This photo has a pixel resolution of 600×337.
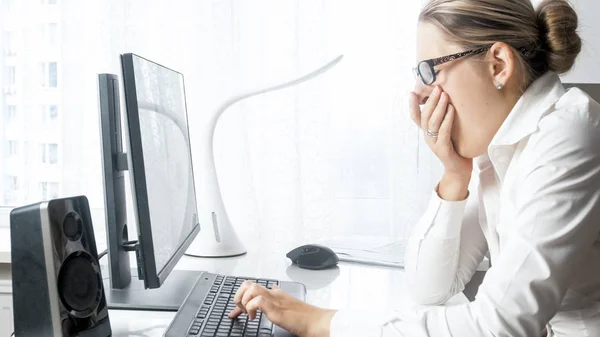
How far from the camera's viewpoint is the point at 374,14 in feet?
6.82

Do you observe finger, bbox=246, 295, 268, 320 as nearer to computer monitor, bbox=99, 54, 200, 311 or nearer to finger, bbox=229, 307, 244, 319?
finger, bbox=229, 307, 244, 319

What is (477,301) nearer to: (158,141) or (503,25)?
(503,25)

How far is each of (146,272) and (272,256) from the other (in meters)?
0.75

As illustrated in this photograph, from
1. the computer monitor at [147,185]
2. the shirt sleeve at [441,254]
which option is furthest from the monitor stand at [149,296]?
the shirt sleeve at [441,254]

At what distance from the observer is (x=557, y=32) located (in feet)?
3.34

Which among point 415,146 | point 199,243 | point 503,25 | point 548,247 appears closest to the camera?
point 548,247

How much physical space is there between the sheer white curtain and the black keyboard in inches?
37.4

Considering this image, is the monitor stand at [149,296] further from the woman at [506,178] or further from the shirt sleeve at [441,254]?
the shirt sleeve at [441,254]

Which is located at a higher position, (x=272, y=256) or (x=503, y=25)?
(x=503, y=25)

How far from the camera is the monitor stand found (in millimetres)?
1172

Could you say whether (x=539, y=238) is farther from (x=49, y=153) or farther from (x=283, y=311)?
(x=49, y=153)

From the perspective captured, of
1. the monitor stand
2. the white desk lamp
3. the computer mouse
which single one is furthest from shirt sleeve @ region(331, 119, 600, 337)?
the white desk lamp

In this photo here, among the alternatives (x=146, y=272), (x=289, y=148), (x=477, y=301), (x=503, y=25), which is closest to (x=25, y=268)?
(x=146, y=272)

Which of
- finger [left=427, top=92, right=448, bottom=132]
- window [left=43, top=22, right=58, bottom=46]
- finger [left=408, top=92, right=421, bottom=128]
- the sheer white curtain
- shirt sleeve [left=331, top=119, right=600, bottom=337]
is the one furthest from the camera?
window [left=43, top=22, right=58, bottom=46]
